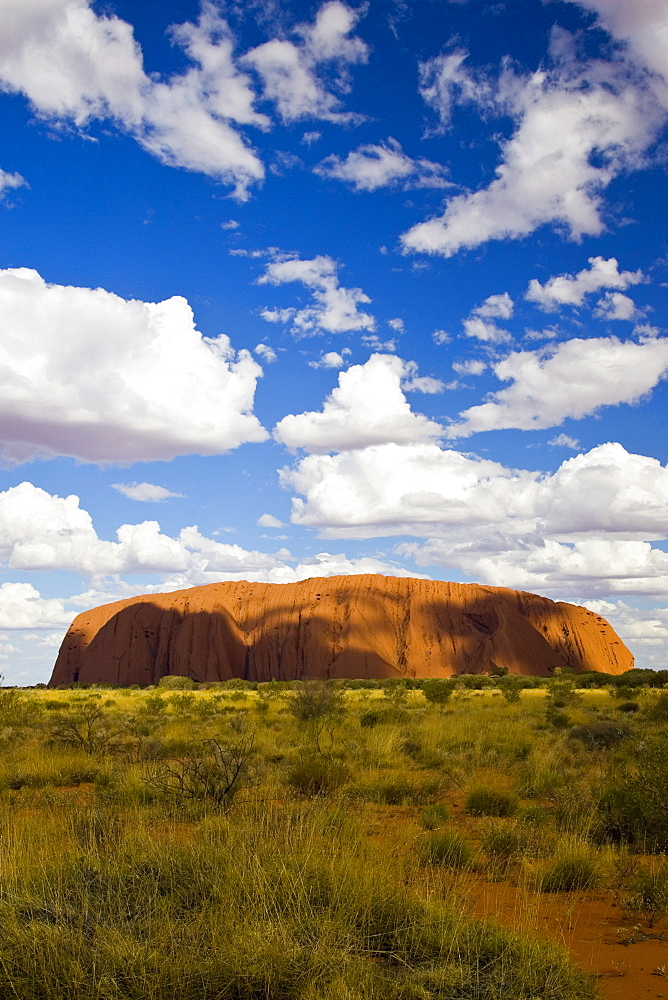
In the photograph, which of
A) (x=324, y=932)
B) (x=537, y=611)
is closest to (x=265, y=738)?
(x=324, y=932)

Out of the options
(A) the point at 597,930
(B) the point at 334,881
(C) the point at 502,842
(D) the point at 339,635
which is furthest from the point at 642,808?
(D) the point at 339,635

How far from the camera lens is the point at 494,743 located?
13.9 meters

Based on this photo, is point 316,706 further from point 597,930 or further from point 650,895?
point 597,930

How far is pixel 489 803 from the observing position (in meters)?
8.93

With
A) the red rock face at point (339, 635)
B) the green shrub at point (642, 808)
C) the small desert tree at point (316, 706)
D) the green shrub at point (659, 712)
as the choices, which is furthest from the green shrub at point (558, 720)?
the red rock face at point (339, 635)

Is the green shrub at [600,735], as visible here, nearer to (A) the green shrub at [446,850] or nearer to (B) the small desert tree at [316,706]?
(B) the small desert tree at [316,706]

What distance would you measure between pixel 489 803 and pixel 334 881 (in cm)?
520

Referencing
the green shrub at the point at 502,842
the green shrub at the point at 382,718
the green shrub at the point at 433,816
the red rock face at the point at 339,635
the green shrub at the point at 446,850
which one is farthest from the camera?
the red rock face at the point at 339,635

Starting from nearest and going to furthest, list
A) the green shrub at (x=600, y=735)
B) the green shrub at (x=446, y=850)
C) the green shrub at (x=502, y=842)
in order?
the green shrub at (x=446, y=850) → the green shrub at (x=502, y=842) → the green shrub at (x=600, y=735)

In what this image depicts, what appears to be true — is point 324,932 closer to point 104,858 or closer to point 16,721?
point 104,858

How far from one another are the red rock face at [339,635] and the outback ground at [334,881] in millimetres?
75684

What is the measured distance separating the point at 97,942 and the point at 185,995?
2.05 ft

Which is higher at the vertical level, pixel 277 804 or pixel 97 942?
pixel 97 942

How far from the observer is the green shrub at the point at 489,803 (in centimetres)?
887
